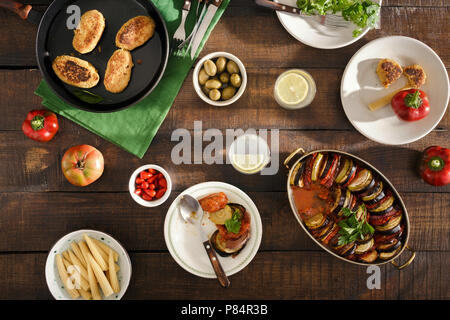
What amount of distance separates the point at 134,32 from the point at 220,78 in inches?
16.5

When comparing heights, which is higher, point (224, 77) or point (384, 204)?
point (224, 77)

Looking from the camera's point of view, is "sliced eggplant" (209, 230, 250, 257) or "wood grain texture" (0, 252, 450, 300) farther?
"wood grain texture" (0, 252, 450, 300)

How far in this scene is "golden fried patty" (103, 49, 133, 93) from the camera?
1663 mm

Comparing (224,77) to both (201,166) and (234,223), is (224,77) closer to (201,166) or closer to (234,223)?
(201,166)

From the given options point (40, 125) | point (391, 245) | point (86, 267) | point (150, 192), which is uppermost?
point (40, 125)

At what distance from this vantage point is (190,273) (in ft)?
5.90

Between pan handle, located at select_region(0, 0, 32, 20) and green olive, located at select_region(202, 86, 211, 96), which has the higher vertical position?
pan handle, located at select_region(0, 0, 32, 20)

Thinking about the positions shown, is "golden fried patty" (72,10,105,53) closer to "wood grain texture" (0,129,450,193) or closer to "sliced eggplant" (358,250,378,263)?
"wood grain texture" (0,129,450,193)

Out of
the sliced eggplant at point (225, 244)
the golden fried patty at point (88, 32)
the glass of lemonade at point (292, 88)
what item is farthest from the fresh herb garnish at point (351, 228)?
the golden fried patty at point (88, 32)

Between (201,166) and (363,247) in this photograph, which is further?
(201,166)

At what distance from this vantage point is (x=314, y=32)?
1738 millimetres

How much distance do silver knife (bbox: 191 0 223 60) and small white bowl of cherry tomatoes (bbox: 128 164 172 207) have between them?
1.80ft

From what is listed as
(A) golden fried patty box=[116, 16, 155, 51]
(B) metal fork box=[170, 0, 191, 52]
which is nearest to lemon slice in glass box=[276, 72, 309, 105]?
(B) metal fork box=[170, 0, 191, 52]

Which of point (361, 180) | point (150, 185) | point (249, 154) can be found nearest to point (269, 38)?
point (249, 154)
